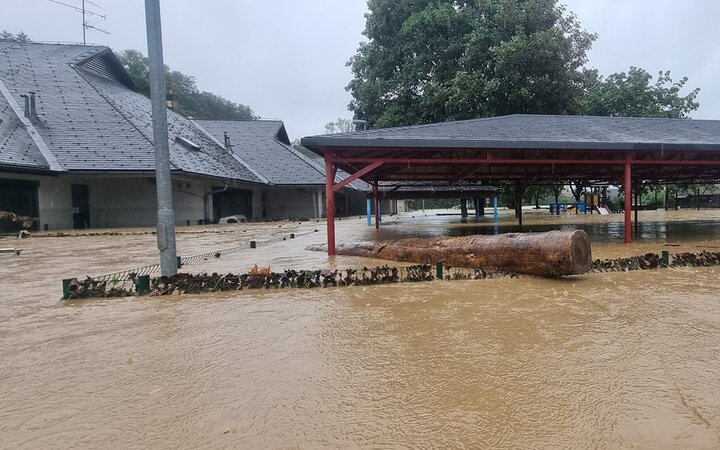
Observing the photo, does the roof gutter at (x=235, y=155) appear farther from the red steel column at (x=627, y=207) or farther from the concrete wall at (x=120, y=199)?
the red steel column at (x=627, y=207)

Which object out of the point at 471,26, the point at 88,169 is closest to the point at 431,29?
the point at 471,26

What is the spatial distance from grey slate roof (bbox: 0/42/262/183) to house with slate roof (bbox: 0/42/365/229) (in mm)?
44

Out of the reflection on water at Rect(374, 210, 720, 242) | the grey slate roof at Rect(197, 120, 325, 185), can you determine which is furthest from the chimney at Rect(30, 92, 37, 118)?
the reflection on water at Rect(374, 210, 720, 242)

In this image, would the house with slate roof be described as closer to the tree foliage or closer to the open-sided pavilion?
the open-sided pavilion

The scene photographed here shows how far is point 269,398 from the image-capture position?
2.30 meters

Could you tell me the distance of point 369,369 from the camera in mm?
2672

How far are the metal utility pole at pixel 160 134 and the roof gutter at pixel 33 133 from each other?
1486 centimetres

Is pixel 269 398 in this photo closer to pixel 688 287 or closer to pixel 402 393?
pixel 402 393

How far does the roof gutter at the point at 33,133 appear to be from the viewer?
55.3 ft

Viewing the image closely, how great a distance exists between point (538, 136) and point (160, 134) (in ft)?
27.1

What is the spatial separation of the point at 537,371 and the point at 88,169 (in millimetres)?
19967

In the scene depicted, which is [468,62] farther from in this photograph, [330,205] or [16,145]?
[16,145]

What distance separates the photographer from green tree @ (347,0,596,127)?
20188 millimetres

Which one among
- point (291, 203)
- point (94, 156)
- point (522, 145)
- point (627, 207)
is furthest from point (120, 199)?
point (627, 207)
